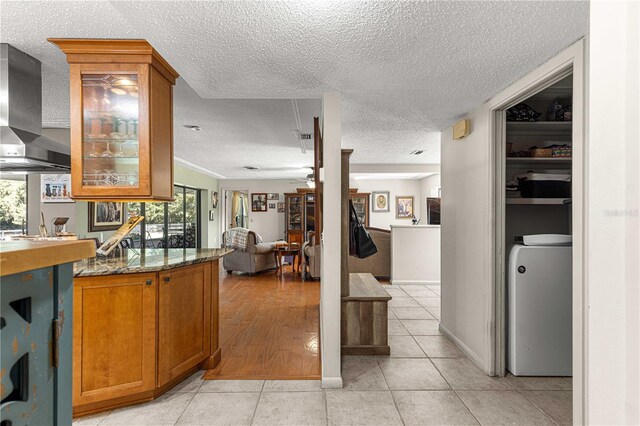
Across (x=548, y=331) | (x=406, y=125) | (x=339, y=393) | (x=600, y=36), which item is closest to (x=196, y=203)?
(x=406, y=125)

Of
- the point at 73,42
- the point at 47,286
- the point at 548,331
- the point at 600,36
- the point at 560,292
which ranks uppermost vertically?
the point at 73,42

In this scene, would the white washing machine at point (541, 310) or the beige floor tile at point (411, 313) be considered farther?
the beige floor tile at point (411, 313)

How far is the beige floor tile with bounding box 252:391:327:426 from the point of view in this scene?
6.43 feet

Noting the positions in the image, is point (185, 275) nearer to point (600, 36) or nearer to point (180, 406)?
point (180, 406)

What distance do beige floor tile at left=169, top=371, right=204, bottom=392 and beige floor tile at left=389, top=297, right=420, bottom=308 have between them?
2.61 m

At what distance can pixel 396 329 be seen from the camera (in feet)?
11.6

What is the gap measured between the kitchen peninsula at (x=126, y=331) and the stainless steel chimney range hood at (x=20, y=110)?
80 cm

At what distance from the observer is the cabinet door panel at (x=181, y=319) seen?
2.14 m

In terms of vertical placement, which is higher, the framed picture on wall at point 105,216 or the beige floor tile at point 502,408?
the framed picture on wall at point 105,216

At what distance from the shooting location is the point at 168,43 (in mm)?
1728

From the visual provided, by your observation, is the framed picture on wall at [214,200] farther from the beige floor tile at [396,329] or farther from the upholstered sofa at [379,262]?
the beige floor tile at [396,329]

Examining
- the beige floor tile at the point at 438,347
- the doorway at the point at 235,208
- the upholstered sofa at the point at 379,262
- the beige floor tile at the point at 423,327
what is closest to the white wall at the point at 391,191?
the upholstered sofa at the point at 379,262

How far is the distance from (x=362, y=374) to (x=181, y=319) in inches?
53.8

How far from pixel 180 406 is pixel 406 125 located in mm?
3004
